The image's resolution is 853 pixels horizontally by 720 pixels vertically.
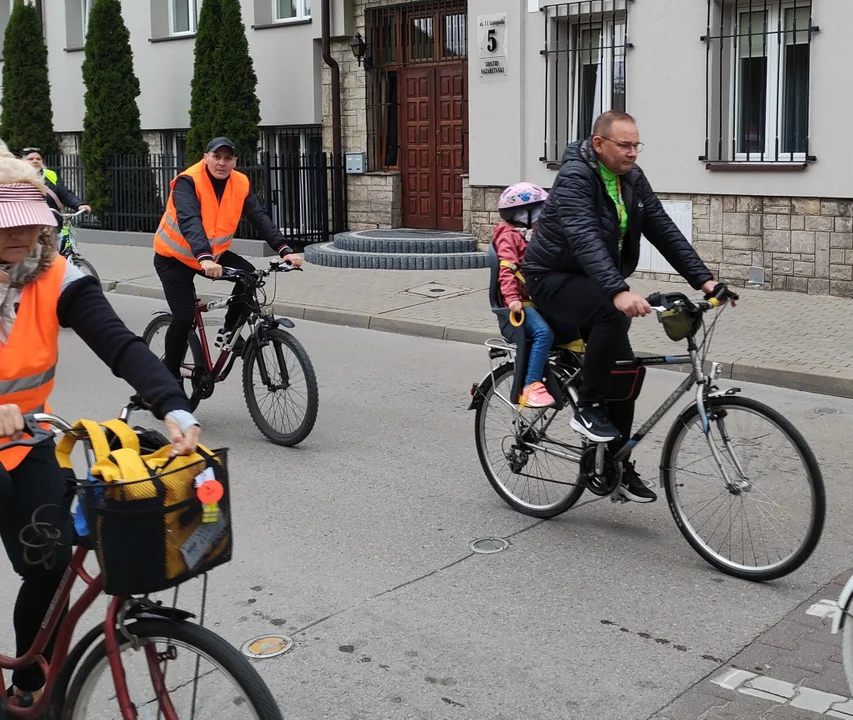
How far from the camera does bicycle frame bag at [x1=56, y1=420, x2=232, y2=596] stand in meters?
2.55

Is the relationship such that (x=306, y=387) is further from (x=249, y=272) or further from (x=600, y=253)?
(x=600, y=253)

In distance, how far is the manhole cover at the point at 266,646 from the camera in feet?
→ 14.1

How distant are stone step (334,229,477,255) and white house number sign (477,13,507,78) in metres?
2.15

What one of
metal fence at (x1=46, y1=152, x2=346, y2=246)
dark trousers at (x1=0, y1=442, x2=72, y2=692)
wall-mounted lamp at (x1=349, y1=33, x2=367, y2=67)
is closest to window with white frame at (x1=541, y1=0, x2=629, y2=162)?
wall-mounted lamp at (x1=349, y1=33, x2=367, y2=67)

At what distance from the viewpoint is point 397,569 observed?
16.9 feet

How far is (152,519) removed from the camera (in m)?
2.55

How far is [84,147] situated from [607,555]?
56.6ft

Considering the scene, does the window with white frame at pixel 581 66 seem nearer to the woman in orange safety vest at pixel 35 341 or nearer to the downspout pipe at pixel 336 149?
the downspout pipe at pixel 336 149

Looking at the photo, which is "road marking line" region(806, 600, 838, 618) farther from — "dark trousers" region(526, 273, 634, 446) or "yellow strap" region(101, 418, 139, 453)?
"yellow strap" region(101, 418, 139, 453)

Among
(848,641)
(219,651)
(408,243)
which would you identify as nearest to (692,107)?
(408,243)

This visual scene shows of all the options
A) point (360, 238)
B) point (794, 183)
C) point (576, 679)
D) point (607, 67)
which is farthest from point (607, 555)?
point (360, 238)

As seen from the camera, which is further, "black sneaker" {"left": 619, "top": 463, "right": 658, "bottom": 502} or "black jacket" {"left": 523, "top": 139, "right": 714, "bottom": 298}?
"black sneaker" {"left": 619, "top": 463, "right": 658, "bottom": 502}

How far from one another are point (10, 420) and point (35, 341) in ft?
1.08

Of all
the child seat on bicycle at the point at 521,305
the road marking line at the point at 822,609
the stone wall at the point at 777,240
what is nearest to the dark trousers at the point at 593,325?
the child seat on bicycle at the point at 521,305
